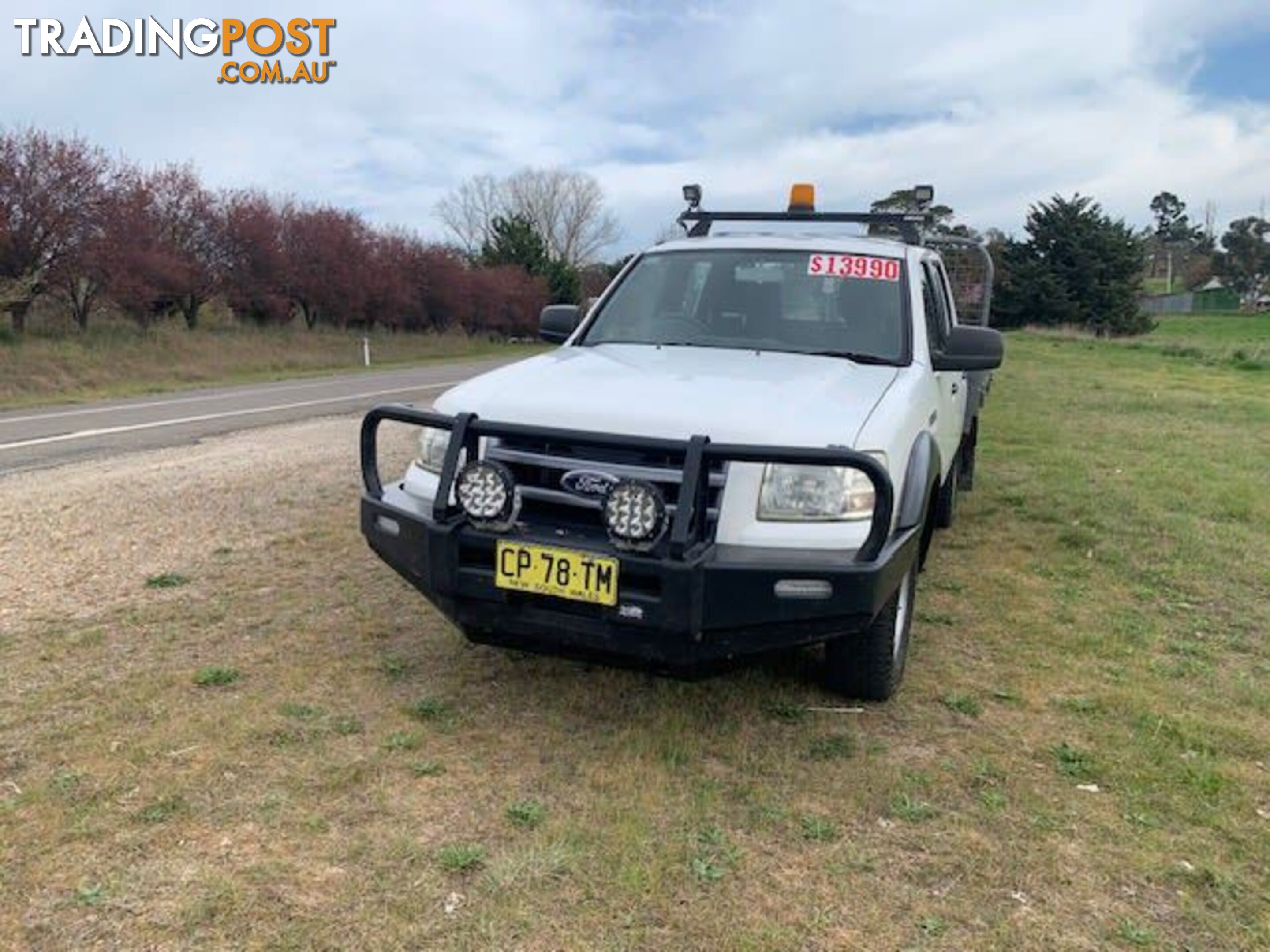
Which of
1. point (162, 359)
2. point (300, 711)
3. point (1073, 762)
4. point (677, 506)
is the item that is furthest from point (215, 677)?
point (162, 359)

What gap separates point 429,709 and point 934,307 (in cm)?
330

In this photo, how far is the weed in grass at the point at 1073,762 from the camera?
3232 mm

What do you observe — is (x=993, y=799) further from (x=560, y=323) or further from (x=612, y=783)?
(x=560, y=323)

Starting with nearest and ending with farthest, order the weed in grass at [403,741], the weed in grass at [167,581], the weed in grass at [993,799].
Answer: the weed in grass at [993,799], the weed in grass at [403,741], the weed in grass at [167,581]

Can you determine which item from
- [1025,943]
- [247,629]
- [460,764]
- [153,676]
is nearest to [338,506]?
[247,629]

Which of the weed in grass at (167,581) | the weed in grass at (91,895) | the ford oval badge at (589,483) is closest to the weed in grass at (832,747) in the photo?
the ford oval badge at (589,483)

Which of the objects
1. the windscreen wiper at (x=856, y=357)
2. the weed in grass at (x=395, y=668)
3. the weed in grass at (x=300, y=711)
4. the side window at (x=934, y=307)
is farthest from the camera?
the side window at (x=934, y=307)

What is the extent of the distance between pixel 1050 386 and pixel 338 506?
1437cm

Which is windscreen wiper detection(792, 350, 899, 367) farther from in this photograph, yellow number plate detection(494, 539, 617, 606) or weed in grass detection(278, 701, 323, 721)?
weed in grass detection(278, 701, 323, 721)

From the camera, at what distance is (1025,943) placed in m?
2.38

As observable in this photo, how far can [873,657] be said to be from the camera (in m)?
3.58

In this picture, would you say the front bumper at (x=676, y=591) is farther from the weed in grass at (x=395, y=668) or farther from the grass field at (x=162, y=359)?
the grass field at (x=162, y=359)

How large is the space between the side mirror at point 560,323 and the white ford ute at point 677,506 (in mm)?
912

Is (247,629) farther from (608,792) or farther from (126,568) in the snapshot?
(608,792)
